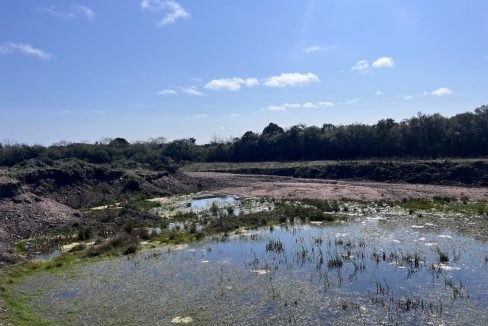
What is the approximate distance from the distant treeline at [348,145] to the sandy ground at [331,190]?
14401 millimetres

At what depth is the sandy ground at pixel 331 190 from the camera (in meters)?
45.4

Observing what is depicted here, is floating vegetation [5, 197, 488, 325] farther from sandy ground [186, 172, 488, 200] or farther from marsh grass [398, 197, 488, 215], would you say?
sandy ground [186, 172, 488, 200]

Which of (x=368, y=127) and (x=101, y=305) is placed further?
(x=368, y=127)

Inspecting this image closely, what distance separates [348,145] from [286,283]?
69880mm

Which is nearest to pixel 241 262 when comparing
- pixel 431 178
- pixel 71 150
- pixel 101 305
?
pixel 101 305

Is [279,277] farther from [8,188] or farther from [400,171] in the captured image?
[400,171]

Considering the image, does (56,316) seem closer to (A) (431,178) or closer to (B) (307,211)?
(B) (307,211)

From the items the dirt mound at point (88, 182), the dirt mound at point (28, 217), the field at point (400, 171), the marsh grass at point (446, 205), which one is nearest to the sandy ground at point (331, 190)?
the marsh grass at point (446, 205)

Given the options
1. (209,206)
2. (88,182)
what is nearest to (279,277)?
(209,206)

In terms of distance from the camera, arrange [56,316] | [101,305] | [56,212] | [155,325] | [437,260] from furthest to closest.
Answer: [56,212]
[437,260]
[101,305]
[56,316]
[155,325]

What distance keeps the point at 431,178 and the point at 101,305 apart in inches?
2009

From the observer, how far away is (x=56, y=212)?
35.6 metres

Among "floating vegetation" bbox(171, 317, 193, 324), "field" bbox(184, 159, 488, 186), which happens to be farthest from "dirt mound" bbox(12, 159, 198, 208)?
"floating vegetation" bbox(171, 317, 193, 324)

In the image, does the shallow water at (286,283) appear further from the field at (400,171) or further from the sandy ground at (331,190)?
the field at (400,171)
